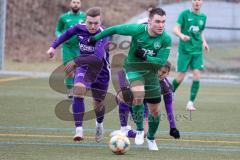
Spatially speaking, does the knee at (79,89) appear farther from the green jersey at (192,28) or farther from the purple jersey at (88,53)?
the green jersey at (192,28)

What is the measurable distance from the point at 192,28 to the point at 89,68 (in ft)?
15.4

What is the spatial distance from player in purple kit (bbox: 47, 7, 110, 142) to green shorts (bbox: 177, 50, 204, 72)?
166 inches

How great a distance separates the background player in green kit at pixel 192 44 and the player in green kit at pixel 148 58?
4719 millimetres

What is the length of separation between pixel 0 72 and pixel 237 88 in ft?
21.1

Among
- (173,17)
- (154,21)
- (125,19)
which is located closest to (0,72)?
(173,17)

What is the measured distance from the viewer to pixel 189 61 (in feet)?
47.2

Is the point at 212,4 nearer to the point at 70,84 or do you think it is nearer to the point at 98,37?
the point at 70,84

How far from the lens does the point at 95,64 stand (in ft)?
33.1

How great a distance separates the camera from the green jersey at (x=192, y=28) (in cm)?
1418

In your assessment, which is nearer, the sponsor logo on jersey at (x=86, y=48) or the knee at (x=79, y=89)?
the knee at (x=79, y=89)

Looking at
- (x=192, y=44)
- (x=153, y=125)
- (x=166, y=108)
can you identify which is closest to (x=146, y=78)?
(x=153, y=125)

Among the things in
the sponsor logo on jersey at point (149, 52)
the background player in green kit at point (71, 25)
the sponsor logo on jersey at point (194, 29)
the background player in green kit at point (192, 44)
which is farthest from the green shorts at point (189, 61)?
the sponsor logo on jersey at point (149, 52)

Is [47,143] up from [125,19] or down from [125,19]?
down

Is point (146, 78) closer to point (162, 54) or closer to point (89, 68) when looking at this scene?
point (162, 54)
